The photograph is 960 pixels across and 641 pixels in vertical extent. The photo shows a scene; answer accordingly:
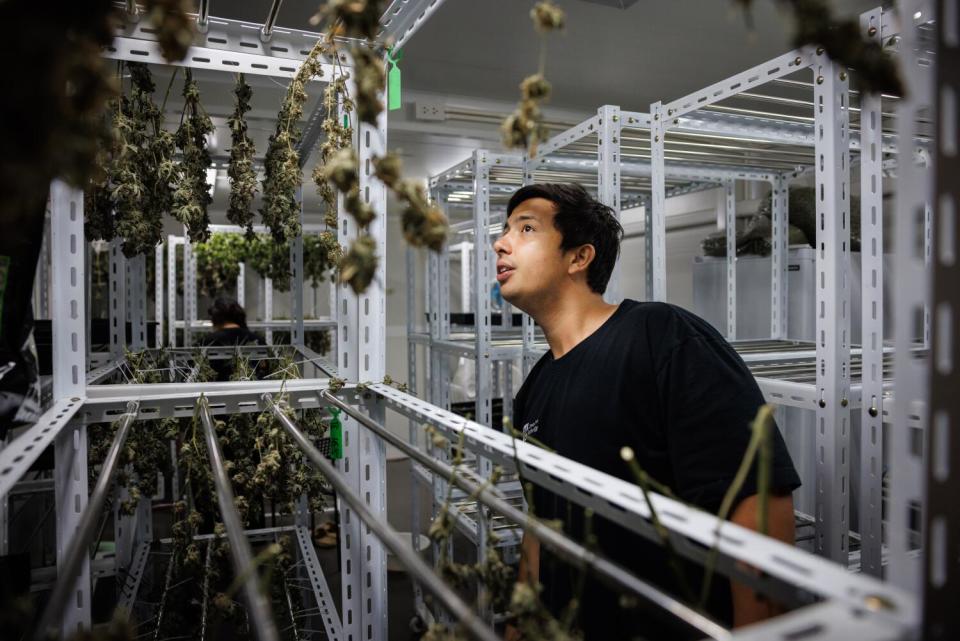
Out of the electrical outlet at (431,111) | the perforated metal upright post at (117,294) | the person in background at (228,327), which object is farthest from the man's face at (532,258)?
the electrical outlet at (431,111)

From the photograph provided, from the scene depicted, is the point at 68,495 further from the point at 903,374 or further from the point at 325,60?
the point at 903,374

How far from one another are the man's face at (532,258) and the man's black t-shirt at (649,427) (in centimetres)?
20

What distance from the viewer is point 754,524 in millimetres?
1216

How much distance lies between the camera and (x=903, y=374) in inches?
23.3

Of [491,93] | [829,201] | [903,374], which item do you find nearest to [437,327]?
[491,93]

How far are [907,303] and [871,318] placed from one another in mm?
1183

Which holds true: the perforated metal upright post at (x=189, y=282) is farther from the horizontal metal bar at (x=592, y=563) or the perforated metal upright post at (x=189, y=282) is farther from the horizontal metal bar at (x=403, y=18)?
the horizontal metal bar at (x=592, y=563)

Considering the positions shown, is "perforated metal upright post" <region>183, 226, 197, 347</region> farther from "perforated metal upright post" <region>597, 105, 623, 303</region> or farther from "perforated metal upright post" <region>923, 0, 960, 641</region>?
"perforated metal upright post" <region>923, 0, 960, 641</region>

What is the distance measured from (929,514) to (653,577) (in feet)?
2.84

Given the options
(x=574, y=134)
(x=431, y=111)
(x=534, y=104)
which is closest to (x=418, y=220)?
(x=534, y=104)

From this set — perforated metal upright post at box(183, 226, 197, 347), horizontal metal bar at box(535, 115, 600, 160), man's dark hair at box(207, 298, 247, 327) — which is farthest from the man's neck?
perforated metal upright post at box(183, 226, 197, 347)

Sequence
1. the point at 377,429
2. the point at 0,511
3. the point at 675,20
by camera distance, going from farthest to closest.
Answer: the point at 675,20 < the point at 0,511 < the point at 377,429

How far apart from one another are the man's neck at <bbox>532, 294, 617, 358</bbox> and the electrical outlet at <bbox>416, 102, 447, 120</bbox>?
3216 millimetres

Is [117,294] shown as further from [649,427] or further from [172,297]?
[172,297]
